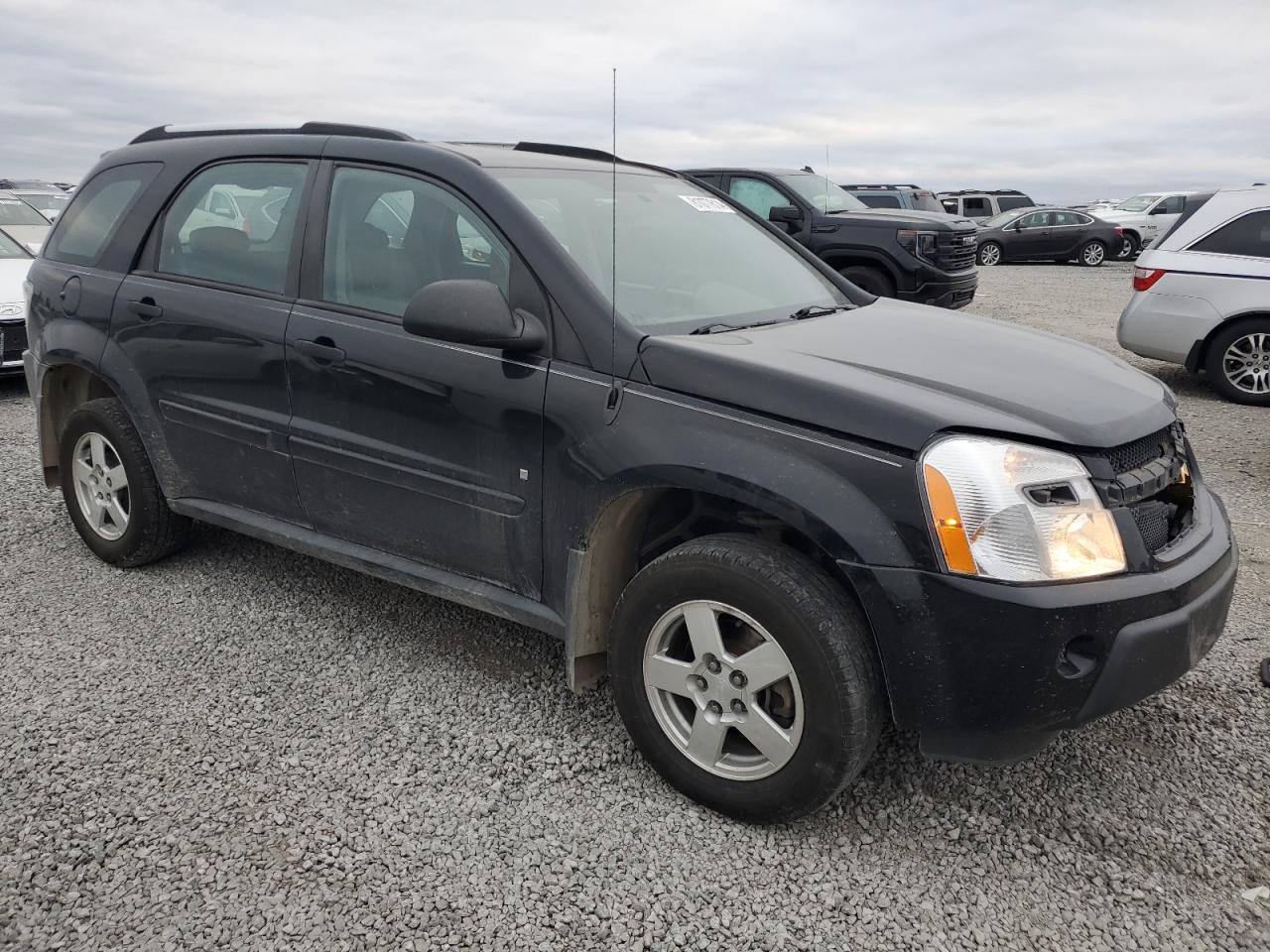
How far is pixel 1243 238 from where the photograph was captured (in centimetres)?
802

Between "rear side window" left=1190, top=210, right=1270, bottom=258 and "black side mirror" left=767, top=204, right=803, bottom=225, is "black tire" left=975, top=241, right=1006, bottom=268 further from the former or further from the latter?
"rear side window" left=1190, top=210, right=1270, bottom=258

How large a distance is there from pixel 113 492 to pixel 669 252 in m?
2.57

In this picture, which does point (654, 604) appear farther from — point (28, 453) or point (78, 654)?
point (28, 453)

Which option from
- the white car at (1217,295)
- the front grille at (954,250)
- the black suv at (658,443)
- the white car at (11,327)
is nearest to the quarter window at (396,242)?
the black suv at (658,443)

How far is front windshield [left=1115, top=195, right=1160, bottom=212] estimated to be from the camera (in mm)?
27066

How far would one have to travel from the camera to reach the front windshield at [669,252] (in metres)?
2.97

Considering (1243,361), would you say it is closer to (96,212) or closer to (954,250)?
(954,250)

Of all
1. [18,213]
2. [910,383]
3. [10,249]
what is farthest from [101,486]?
[18,213]

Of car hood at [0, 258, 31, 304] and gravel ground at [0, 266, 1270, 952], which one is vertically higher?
car hood at [0, 258, 31, 304]

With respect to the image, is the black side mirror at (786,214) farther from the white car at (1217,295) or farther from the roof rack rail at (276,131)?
the roof rack rail at (276,131)

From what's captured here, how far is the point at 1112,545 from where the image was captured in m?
2.32

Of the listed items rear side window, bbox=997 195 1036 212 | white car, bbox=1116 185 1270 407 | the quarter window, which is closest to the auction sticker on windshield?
the quarter window

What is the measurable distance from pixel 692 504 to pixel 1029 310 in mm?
12735

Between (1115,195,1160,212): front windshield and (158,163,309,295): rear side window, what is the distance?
27.8 m
